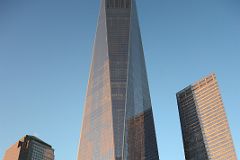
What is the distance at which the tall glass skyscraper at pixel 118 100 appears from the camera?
116 m

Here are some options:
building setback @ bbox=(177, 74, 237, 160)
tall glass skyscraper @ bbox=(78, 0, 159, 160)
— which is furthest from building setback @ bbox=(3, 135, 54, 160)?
building setback @ bbox=(177, 74, 237, 160)

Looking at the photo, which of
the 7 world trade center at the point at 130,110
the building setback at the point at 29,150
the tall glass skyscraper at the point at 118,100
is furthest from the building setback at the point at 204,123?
the building setback at the point at 29,150

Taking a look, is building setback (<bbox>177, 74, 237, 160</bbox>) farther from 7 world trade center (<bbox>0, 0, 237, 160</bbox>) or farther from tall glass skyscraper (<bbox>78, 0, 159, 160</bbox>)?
tall glass skyscraper (<bbox>78, 0, 159, 160</bbox>)

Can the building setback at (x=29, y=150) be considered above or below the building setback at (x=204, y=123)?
above

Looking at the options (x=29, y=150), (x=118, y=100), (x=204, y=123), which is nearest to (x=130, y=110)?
(x=118, y=100)

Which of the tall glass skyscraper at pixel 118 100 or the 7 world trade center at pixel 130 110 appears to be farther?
the 7 world trade center at pixel 130 110

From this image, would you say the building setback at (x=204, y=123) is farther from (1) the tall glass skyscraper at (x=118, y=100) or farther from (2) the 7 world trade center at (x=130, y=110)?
(1) the tall glass skyscraper at (x=118, y=100)

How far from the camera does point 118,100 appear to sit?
123 m

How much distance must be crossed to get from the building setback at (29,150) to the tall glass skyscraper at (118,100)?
59.1m

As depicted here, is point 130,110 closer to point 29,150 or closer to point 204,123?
point 204,123

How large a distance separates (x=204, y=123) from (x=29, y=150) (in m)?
99.9

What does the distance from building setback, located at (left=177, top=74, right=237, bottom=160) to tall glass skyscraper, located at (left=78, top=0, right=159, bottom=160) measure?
46.8 ft

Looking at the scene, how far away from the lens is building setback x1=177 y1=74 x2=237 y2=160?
11888 centimetres

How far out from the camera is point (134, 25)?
163500 millimetres
